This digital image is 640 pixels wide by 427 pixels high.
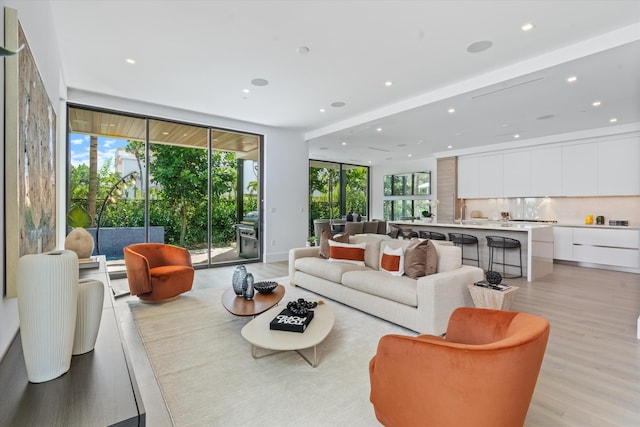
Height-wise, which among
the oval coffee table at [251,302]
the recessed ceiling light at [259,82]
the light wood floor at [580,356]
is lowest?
the light wood floor at [580,356]

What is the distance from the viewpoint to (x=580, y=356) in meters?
2.68

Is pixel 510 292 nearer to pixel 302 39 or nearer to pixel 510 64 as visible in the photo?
pixel 510 64

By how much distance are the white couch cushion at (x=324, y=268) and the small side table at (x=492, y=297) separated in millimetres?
1379

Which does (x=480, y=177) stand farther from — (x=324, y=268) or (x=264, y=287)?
(x=264, y=287)

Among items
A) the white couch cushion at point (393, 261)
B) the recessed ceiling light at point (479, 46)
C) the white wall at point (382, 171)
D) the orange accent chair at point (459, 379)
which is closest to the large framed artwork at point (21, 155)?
the orange accent chair at point (459, 379)

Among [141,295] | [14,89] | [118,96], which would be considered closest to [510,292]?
[14,89]

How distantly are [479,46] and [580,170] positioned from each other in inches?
220

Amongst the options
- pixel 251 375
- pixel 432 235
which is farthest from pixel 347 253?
pixel 432 235

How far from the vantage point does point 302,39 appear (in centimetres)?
334

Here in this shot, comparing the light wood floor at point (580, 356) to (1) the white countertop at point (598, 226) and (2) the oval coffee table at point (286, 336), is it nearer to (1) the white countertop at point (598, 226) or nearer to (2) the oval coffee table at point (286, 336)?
(2) the oval coffee table at point (286, 336)

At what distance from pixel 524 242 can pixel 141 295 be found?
6.32 metres

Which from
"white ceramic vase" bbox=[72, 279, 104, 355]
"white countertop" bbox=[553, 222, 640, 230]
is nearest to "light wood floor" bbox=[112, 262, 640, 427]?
"white ceramic vase" bbox=[72, 279, 104, 355]

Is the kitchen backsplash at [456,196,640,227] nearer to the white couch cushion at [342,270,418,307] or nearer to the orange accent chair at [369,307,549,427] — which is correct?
the white couch cushion at [342,270,418,307]

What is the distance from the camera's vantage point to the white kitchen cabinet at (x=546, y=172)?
24.3 feet
